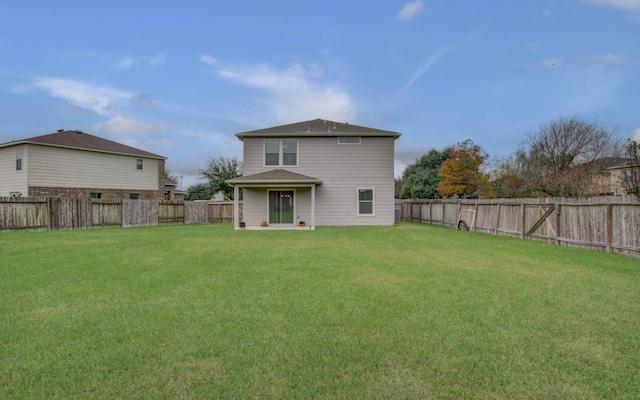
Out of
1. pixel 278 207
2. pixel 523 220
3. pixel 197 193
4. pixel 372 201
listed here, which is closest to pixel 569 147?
pixel 523 220

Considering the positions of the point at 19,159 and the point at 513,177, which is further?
the point at 513,177

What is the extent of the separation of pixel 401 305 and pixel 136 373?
3.10m

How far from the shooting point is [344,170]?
18.0m

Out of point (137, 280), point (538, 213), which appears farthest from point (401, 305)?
point (538, 213)

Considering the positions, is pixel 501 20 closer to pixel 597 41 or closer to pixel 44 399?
pixel 597 41

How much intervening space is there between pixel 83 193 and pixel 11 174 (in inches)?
158

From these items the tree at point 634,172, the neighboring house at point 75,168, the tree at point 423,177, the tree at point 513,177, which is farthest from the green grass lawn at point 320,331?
the tree at point 423,177

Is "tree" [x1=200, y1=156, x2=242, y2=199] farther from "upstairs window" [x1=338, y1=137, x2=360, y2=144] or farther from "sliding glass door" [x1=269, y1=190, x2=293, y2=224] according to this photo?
"upstairs window" [x1=338, y1=137, x2=360, y2=144]

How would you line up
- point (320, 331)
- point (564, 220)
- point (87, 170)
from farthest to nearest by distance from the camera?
point (87, 170) → point (564, 220) → point (320, 331)

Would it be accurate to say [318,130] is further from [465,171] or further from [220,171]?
[220,171]

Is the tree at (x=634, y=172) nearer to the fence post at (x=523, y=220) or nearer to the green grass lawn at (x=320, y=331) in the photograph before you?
the fence post at (x=523, y=220)

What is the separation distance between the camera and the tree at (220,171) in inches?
1387

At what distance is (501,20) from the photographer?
1191cm

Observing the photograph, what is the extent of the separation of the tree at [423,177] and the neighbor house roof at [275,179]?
21890 mm
